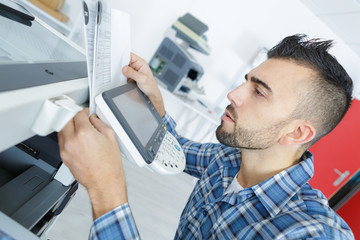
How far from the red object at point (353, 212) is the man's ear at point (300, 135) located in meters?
2.14

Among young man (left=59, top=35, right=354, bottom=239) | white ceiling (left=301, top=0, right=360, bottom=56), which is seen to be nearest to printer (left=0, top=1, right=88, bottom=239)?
young man (left=59, top=35, right=354, bottom=239)

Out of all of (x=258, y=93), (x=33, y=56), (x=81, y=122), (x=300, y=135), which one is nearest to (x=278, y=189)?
(x=300, y=135)

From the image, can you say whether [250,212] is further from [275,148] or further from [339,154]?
[339,154]

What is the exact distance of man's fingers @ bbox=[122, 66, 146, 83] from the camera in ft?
2.20

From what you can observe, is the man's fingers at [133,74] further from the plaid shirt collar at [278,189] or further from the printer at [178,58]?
the printer at [178,58]

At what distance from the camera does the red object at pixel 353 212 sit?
221 centimetres

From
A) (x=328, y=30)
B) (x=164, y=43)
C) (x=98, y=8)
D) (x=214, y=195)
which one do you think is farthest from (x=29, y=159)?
(x=328, y=30)

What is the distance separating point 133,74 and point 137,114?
175 mm

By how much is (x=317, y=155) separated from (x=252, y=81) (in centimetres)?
253

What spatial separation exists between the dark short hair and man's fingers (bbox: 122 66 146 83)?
55 cm

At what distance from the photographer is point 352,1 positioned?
197 cm

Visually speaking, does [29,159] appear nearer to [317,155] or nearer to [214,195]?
[214,195]

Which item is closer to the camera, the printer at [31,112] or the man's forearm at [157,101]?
the printer at [31,112]

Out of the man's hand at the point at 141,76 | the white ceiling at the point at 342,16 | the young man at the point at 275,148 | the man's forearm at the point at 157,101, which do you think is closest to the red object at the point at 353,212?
the white ceiling at the point at 342,16
